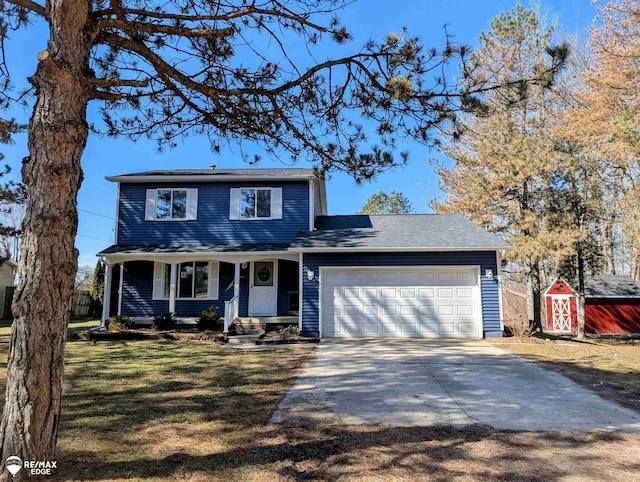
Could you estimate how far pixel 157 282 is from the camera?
13758mm

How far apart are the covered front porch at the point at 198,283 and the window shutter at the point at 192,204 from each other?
116 cm

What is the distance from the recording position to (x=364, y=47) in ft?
15.5

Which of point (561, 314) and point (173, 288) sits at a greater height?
point (173, 288)

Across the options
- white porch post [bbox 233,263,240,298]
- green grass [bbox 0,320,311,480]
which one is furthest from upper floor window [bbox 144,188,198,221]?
green grass [bbox 0,320,311,480]

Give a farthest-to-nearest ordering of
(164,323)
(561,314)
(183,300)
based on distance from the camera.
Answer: (561,314)
(183,300)
(164,323)

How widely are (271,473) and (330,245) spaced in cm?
880

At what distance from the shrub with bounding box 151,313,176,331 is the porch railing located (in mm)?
1835

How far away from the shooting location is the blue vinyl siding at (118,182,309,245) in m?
13.7

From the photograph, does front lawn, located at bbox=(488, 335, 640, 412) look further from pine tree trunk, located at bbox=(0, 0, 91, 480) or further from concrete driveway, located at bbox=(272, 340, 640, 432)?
pine tree trunk, located at bbox=(0, 0, 91, 480)

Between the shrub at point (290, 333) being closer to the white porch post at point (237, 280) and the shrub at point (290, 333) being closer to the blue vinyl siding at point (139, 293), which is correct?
the white porch post at point (237, 280)

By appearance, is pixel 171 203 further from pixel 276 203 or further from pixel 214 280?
pixel 276 203

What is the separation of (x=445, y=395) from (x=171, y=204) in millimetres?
11449

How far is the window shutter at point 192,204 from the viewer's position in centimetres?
1391

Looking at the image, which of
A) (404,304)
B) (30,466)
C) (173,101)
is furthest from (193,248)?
(30,466)
